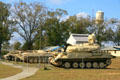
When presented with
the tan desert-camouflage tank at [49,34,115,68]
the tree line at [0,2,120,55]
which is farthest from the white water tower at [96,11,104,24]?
the tan desert-camouflage tank at [49,34,115,68]

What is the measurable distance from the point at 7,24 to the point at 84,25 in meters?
23.3

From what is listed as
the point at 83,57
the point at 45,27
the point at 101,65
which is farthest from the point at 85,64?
the point at 45,27

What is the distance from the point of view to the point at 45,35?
6750 cm

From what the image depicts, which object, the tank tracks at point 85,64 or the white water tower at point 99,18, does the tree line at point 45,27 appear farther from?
the tank tracks at point 85,64

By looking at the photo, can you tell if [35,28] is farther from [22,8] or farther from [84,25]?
[84,25]

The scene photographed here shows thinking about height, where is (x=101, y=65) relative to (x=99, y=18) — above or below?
below

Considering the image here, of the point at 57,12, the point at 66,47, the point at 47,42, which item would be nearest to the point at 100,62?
the point at 66,47

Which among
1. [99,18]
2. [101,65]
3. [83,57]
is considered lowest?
[101,65]

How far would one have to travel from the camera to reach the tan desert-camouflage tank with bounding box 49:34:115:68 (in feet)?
90.6

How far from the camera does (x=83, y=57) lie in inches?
1090

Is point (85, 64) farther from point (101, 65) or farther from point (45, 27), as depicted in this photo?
point (45, 27)

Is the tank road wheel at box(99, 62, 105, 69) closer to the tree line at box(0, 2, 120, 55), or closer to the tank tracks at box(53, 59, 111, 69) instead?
the tank tracks at box(53, 59, 111, 69)

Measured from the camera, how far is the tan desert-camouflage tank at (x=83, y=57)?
2761 cm

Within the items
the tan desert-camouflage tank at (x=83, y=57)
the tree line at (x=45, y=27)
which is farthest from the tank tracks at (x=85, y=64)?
the tree line at (x=45, y=27)
